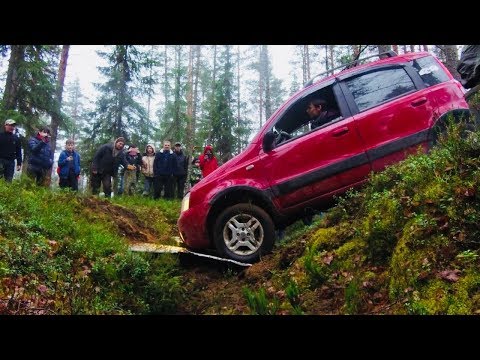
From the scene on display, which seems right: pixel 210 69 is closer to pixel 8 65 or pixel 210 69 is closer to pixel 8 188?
pixel 8 65

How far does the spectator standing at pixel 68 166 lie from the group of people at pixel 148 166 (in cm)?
54

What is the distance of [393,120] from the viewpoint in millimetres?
5629

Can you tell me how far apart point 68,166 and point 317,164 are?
7991 millimetres

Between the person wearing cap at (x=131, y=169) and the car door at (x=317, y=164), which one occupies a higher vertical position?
the person wearing cap at (x=131, y=169)

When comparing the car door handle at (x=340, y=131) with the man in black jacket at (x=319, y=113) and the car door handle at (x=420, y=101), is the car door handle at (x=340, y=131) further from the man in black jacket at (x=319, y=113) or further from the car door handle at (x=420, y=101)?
the car door handle at (x=420, y=101)

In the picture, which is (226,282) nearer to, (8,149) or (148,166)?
(8,149)

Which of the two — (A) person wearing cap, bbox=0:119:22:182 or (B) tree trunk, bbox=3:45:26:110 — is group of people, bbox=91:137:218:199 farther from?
(B) tree trunk, bbox=3:45:26:110

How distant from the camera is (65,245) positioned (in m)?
5.57

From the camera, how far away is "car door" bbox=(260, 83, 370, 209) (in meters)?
5.66

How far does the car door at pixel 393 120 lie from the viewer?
558cm

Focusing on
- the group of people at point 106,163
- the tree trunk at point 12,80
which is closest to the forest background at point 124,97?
the tree trunk at point 12,80

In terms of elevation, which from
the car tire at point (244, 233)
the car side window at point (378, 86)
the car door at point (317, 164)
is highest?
the car side window at point (378, 86)

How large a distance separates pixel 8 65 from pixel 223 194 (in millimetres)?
11506
